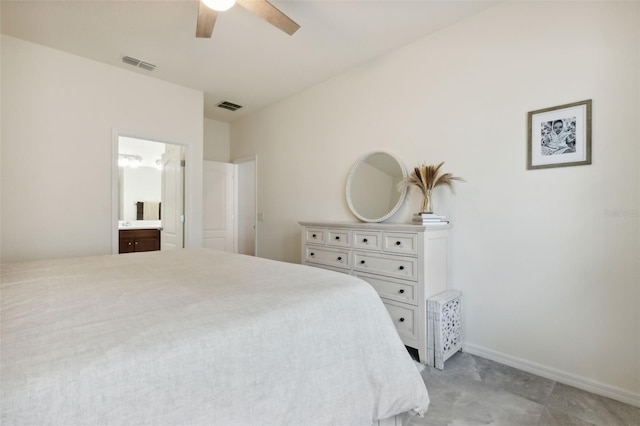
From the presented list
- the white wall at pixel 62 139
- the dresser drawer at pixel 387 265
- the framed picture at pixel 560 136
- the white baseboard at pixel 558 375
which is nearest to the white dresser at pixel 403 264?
the dresser drawer at pixel 387 265

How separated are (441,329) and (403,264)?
52 centimetres

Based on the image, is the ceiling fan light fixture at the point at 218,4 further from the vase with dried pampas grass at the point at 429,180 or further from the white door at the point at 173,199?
the white door at the point at 173,199

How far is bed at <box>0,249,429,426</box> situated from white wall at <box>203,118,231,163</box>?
3830 millimetres

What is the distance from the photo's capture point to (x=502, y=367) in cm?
219

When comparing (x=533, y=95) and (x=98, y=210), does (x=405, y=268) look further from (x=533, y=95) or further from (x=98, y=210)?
(x=98, y=210)

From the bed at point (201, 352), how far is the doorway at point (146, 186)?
118 inches

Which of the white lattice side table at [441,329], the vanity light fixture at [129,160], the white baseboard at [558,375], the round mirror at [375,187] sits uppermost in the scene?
the vanity light fixture at [129,160]

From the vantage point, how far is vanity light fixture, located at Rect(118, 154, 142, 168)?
5352mm

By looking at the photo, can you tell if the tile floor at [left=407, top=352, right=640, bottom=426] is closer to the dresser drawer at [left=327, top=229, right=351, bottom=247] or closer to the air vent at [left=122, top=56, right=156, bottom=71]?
the dresser drawer at [left=327, top=229, right=351, bottom=247]

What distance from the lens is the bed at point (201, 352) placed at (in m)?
0.67

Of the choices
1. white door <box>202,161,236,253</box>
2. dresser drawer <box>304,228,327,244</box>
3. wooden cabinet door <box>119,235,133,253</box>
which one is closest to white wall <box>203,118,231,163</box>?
white door <box>202,161,236,253</box>

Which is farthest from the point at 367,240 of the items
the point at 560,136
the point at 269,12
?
the point at 269,12

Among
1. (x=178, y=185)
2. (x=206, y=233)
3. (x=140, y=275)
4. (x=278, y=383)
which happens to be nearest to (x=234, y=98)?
(x=178, y=185)

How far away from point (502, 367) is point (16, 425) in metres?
2.59
